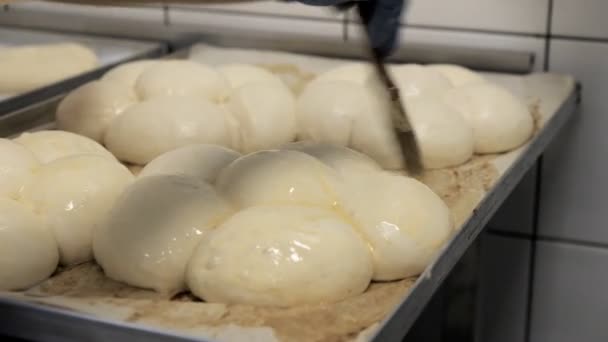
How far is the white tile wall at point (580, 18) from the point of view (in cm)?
144

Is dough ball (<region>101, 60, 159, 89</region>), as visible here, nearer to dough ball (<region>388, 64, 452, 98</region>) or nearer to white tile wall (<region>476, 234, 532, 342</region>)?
dough ball (<region>388, 64, 452, 98</region>)

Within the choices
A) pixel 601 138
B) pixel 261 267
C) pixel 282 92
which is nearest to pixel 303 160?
pixel 261 267

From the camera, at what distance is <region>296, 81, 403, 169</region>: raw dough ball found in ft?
3.99

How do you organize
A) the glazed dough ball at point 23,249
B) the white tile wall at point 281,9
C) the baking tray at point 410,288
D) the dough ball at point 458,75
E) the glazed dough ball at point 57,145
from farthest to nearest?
the white tile wall at point 281,9 → the dough ball at point 458,75 → the glazed dough ball at point 57,145 → the glazed dough ball at point 23,249 → the baking tray at point 410,288

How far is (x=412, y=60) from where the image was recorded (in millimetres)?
1554

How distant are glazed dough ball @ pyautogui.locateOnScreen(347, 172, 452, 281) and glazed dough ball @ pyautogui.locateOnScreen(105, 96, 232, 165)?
315mm

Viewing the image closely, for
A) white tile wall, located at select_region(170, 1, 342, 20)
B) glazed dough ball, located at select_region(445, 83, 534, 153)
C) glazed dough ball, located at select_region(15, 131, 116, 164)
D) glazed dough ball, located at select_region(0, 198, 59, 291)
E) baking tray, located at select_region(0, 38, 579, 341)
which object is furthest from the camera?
white tile wall, located at select_region(170, 1, 342, 20)

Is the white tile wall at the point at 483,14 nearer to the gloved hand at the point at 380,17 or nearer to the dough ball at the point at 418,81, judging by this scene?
the dough ball at the point at 418,81

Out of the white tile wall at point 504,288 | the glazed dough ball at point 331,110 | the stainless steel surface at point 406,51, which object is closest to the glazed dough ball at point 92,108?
the glazed dough ball at point 331,110

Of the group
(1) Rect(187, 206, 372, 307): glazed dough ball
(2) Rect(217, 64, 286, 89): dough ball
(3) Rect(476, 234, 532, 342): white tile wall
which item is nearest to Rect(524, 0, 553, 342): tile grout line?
(3) Rect(476, 234, 532, 342): white tile wall

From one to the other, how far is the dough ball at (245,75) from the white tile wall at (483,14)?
1.03ft

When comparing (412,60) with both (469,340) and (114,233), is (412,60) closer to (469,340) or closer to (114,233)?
(469,340)

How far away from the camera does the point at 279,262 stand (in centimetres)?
88

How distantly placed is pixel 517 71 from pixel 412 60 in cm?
18
